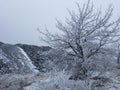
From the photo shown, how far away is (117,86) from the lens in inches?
401

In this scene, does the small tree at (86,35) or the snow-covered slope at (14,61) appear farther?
the snow-covered slope at (14,61)

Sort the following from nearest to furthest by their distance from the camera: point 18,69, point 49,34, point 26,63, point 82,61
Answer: point 82,61 < point 49,34 < point 18,69 < point 26,63

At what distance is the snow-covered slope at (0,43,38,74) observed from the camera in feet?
57.1

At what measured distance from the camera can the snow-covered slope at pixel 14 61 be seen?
57.1 ft

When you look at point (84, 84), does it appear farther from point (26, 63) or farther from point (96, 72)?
point (26, 63)

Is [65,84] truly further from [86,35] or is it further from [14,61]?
[14,61]

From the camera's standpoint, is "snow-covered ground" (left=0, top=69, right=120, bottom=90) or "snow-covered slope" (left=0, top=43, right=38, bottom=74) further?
"snow-covered slope" (left=0, top=43, right=38, bottom=74)

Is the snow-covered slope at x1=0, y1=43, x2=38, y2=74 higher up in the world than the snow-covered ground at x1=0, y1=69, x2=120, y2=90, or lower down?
higher up

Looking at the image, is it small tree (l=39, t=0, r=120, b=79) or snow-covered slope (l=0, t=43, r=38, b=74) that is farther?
snow-covered slope (l=0, t=43, r=38, b=74)

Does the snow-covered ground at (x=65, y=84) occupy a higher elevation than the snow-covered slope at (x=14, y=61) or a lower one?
lower

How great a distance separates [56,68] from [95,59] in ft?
5.35

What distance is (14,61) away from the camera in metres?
19.0

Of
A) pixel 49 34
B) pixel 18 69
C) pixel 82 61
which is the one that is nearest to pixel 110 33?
pixel 82 61

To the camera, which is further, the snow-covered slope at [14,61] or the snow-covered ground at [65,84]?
the snow-covered slope at [14,61]
